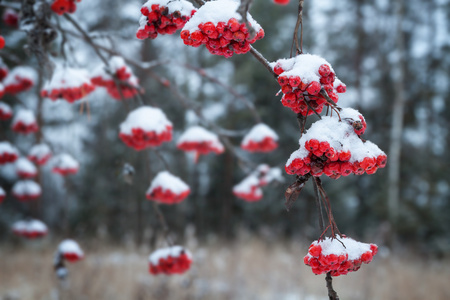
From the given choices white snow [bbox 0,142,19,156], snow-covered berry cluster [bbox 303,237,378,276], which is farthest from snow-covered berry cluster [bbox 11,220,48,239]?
snow-covered berry cluster [bbox 303,237,378,276]

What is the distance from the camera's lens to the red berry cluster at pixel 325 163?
0.96 m

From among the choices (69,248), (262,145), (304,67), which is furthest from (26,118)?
(304,67)

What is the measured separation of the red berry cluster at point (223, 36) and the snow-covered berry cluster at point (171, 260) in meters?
1.39

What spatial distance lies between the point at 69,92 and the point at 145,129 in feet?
1.54

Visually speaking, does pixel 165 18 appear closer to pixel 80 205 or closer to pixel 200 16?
pixel 200 16

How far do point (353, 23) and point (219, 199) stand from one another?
7.37 m

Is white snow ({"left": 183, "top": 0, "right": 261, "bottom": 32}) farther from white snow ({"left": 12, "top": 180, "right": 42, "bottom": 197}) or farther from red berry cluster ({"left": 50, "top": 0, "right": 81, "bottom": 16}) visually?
white snow ({"left": 12, "top": 180, "right": 42, "bottom": 197})

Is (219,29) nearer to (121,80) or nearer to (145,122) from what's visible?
(145,122)

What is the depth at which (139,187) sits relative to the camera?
33.3ft

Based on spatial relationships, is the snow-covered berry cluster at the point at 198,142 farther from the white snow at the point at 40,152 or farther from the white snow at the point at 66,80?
the white snow at the point at 40,152

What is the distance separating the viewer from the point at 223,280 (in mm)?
5965

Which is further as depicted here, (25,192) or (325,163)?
(25,192)

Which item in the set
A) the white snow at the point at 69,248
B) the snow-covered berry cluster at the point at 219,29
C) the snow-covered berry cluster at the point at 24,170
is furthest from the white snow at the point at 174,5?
the snow-covered berry cluster at the point at 24,170

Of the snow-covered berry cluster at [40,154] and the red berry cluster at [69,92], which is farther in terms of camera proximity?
the snow-covered berry cluster at [40,154]
